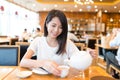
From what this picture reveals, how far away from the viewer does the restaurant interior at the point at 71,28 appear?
1.58 meters

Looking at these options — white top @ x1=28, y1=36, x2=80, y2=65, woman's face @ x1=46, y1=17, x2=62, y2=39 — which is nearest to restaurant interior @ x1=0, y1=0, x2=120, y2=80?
white top @ x1=28, y1=36, x2=80, y2=65

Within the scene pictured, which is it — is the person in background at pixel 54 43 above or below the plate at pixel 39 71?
above

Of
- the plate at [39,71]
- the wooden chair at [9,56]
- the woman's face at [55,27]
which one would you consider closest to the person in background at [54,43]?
the woman's face at [55,27]

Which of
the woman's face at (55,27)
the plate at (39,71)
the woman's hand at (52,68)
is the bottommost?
the plate at (39,71)

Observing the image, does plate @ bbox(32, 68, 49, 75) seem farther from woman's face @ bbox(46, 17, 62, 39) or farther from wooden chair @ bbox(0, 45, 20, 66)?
wooden chair @ bbox(0, 45, 20, 66)

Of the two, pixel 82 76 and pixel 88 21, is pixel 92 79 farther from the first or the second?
pixel 88 21

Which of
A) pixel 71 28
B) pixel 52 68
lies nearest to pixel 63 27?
pixel 52 68

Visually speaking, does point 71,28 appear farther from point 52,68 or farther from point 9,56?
point 52,68

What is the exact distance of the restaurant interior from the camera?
158cm

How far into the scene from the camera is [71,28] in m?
16.8

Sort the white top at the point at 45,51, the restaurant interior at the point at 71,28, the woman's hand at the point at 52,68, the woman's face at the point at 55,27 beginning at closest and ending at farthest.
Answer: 1. the woman's hand at the point at 52,68
2. the restaurant interior at the point at 71,28
3. the woman's face at the point at 55,27
4. the white top at the point at 45,51

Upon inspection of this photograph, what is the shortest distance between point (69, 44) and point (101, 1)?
1048 centimetres

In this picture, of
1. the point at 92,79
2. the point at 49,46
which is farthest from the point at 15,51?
the point at 92,79

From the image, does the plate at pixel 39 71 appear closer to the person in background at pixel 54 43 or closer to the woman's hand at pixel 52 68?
the woman's hand at pixel 52 68
